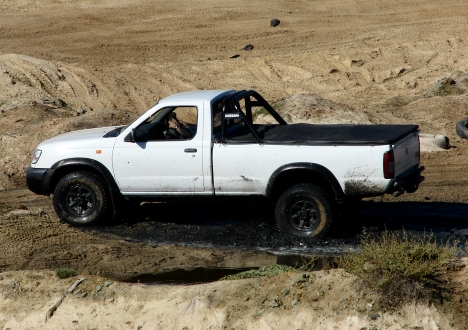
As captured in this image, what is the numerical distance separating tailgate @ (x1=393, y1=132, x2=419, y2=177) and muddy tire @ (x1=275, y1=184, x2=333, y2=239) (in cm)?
100

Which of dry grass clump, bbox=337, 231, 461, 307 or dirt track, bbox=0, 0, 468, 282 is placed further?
dirt track, bbox=0, 0, 468, 282

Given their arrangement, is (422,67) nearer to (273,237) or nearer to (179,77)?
(179,77)

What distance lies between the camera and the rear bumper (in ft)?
27.6

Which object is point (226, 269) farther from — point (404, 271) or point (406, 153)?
point (404, 271)

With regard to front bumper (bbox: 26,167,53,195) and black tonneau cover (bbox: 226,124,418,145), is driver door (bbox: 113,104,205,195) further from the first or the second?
front bumper (bbox: 26,167,53,195)

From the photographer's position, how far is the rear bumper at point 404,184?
331 inches

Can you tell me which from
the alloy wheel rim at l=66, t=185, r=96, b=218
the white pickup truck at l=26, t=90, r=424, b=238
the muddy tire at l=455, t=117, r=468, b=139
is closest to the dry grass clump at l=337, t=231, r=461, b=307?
the white pickup truck at l=26, t=90, r=424, b=238

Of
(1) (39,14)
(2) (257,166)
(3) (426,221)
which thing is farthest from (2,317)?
(1) (39,14)

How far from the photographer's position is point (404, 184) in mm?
8500

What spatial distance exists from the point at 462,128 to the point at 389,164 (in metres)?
7.52

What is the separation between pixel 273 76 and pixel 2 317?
16.4 meters

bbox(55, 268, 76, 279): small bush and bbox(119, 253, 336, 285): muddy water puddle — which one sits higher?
bbox(55, 268, 76, 279): small bush

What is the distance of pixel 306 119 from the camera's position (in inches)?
603

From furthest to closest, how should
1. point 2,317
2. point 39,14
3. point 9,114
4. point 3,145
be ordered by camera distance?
1. point 39,14
2. point 9,114
3. point 3,145
4. point 2,317
